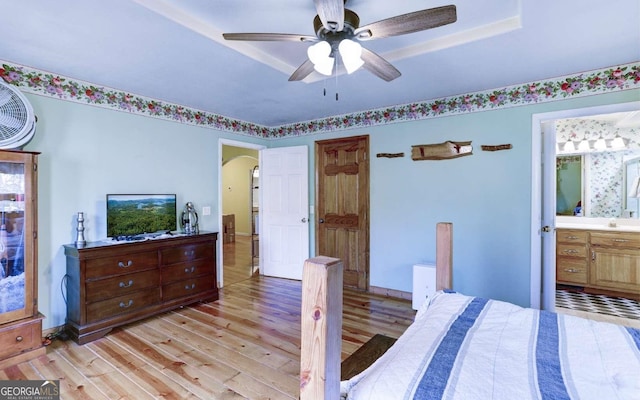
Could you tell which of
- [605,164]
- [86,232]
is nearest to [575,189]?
[605,164]

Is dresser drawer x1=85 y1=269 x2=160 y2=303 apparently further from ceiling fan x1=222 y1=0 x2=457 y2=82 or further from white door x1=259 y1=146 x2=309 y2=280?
ceiling fan x1=222 y1=0 x2=457 y2=82

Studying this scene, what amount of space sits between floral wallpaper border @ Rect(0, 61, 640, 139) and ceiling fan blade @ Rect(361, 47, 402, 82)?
1.67 meters

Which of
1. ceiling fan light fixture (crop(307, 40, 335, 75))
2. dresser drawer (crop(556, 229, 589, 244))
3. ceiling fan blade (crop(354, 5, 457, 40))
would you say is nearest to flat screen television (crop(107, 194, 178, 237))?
ceiling fan light fixture (crop(307, 40, 335, 75))

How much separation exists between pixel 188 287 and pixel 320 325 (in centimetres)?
308

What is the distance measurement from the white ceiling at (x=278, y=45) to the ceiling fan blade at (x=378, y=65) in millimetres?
314

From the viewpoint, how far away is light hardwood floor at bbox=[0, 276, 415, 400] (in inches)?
82.1

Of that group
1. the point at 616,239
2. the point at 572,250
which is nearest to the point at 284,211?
the point at 572,250

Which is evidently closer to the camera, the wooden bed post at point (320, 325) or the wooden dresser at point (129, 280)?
the wooden bed post at point (320, 325)

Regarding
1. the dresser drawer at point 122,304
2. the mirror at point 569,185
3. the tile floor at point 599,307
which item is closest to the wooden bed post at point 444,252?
the tile floor at point 599,307

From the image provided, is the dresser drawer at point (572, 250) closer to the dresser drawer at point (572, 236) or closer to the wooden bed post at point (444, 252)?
the dresser drawer at point (572, 236)

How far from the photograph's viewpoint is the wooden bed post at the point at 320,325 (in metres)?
0.88

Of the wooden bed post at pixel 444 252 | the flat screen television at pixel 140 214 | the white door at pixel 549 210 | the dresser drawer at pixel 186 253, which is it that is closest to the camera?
the wooden bed post at pixel 444 252

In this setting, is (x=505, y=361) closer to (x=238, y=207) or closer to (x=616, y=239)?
(x=616, y=239)

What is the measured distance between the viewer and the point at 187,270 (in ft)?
11.5
